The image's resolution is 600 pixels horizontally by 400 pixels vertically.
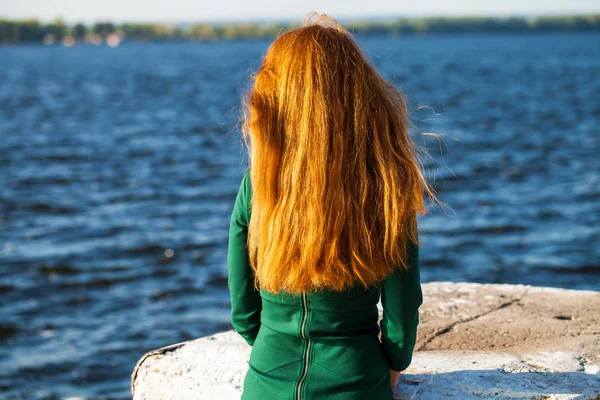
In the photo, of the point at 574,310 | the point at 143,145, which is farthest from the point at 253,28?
the point at 574,310

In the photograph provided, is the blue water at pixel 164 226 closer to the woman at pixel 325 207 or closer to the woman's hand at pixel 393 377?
the woman at pixel 325 207

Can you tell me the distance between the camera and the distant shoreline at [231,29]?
151 meters

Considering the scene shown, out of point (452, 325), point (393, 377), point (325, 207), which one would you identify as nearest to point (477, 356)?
point (452, 325)

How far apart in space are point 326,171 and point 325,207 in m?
0.11

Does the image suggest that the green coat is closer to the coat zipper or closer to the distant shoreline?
the coat zipper

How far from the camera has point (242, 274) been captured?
2.49 m

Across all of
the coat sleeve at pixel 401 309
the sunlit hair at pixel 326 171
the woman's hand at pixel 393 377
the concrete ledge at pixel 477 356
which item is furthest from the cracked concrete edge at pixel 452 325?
the sunlit hair at pixel 326 171

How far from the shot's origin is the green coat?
2264 mm

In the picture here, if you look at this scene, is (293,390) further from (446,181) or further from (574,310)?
(446,181)

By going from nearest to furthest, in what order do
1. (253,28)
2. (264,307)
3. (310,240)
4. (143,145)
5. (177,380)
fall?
(310,240) → (264,307) → (177,380) → (143,145) → (253,28)

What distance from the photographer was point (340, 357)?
7.46 ft

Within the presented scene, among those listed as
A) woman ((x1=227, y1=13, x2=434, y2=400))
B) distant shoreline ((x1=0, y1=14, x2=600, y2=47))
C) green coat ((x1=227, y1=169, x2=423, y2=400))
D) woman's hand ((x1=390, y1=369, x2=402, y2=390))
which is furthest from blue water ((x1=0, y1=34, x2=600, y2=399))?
distant shoreline ((x1=0, y1=14, x2=600, y2=47))

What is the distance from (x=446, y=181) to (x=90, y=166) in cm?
773

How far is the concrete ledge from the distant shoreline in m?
140
